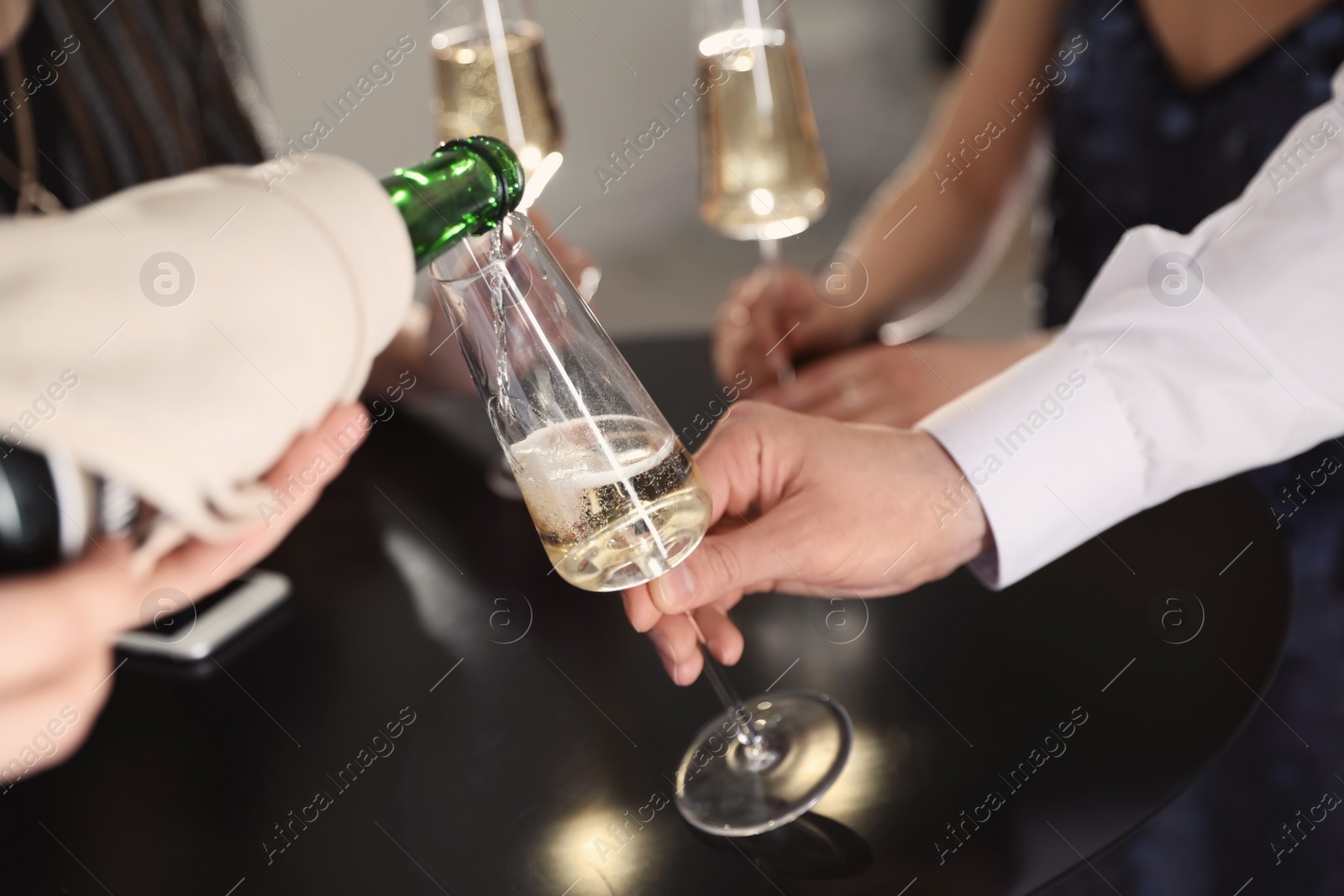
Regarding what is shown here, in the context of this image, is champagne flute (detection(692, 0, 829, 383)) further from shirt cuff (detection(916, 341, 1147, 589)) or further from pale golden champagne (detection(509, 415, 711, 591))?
pale golden champagne (detection(509, 415, 711, 591))

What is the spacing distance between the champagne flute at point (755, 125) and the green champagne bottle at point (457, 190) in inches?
23.1

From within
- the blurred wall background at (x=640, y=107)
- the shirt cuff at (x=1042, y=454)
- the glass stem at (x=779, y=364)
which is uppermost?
the shirt cuff at (x=1042, y=454)

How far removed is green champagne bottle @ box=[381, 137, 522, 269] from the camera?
1.94 ft

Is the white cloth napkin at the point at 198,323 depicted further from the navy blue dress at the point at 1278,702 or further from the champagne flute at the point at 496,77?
the navy blue dress at the point at 1278,702

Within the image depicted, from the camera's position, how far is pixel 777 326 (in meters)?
1.34

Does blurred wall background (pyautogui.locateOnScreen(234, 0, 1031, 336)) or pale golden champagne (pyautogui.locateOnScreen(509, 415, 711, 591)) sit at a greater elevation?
pale golden champagne (pyautogui.locateOnScreen(509, 415, 711, 591))

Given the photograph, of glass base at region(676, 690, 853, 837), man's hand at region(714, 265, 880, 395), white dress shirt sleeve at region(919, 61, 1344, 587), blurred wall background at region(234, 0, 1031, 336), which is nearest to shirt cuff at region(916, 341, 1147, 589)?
white dress shirt sleeve at region(919, 61, 1344, 587)

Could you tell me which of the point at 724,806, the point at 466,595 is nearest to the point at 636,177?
the point at 466,595

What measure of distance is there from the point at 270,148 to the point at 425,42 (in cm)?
215

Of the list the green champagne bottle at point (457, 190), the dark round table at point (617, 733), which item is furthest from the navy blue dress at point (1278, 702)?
the green champagne bottle at point (457, 190)

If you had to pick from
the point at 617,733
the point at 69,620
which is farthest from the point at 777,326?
the point at 69,620

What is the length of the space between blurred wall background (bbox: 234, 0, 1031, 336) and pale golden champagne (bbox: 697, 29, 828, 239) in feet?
6.78

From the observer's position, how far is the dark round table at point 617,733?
63 centimetres

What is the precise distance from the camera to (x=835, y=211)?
390 centimetres
